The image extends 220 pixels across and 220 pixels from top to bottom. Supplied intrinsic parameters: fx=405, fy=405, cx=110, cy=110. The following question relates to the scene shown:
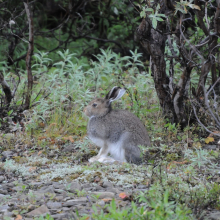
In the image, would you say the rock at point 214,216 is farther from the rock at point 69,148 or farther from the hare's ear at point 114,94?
the rock at point 69,148

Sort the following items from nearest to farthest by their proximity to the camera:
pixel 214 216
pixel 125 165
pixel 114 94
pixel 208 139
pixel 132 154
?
pixel 214 216, pixel 125 165, pixel 132 154, pixel 114 94, pixel 208 139

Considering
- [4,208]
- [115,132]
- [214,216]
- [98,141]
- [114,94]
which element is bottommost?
[4,208]

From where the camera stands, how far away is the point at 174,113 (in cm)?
640

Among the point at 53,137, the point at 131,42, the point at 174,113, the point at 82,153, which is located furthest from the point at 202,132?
the point at 131,42

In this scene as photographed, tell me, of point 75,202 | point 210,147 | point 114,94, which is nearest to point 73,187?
point 75,202

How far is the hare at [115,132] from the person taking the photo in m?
5.53

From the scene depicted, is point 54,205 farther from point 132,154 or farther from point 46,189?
point 132,154

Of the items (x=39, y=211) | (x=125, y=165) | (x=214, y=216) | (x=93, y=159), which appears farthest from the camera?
(x=93, y=159)

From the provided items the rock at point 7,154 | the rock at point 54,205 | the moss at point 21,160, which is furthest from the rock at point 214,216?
the rock at point 7,154

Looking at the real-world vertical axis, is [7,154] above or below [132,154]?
below

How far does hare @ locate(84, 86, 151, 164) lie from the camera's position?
5.53 meters

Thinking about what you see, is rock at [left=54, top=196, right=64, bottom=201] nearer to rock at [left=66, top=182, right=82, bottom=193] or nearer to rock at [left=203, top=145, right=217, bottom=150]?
rock at [left=66, top=182, right=82, bottom=193]

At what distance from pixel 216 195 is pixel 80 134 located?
10.6ft

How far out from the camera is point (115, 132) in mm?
5723
